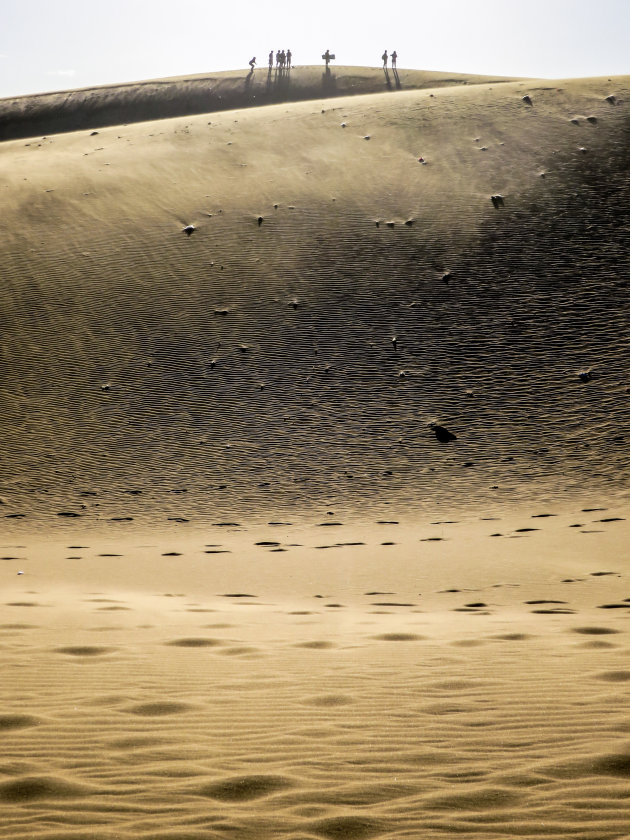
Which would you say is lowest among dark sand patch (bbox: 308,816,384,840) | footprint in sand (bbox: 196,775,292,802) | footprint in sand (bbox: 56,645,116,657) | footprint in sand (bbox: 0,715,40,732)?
dark sand patch (bbox: 308,816,384,840)

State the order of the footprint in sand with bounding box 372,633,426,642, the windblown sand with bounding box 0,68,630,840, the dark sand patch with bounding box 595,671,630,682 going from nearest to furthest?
the windblown sand with bounding box 0,68,630,840 → the dark sand patch with bounding box 595,671,630,682 → the footprint in sand with bounding box 372,633,426,642

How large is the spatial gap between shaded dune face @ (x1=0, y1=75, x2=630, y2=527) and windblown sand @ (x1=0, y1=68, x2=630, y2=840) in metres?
0.09

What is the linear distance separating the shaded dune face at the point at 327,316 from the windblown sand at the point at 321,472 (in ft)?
0.28

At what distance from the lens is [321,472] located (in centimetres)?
1291

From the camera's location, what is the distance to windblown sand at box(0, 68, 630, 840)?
10.9 ft

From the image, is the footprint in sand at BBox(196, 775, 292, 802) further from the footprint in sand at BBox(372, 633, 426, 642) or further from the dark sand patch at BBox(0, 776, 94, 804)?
the footprint in sand at BBox(372, 633, 426, 642)

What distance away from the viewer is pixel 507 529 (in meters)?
10.4

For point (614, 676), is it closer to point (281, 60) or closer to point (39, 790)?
point (39, 790)

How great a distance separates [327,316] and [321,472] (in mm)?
5147

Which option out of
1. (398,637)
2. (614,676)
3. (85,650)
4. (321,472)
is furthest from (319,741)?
(321,472)

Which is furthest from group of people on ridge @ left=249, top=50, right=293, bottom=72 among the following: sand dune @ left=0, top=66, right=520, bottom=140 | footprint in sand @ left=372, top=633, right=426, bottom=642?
footprint in sand @ left=372, top=633, right=426, bottom=642

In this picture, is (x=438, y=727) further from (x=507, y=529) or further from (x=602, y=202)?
(x=602, y=202)

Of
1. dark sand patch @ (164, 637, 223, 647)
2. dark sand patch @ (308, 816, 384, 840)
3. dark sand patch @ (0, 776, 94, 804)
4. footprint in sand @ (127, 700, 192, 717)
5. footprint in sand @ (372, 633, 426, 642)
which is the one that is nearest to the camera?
dark sand patch @ (308, 816, 384, 840)

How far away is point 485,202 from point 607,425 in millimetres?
9086
